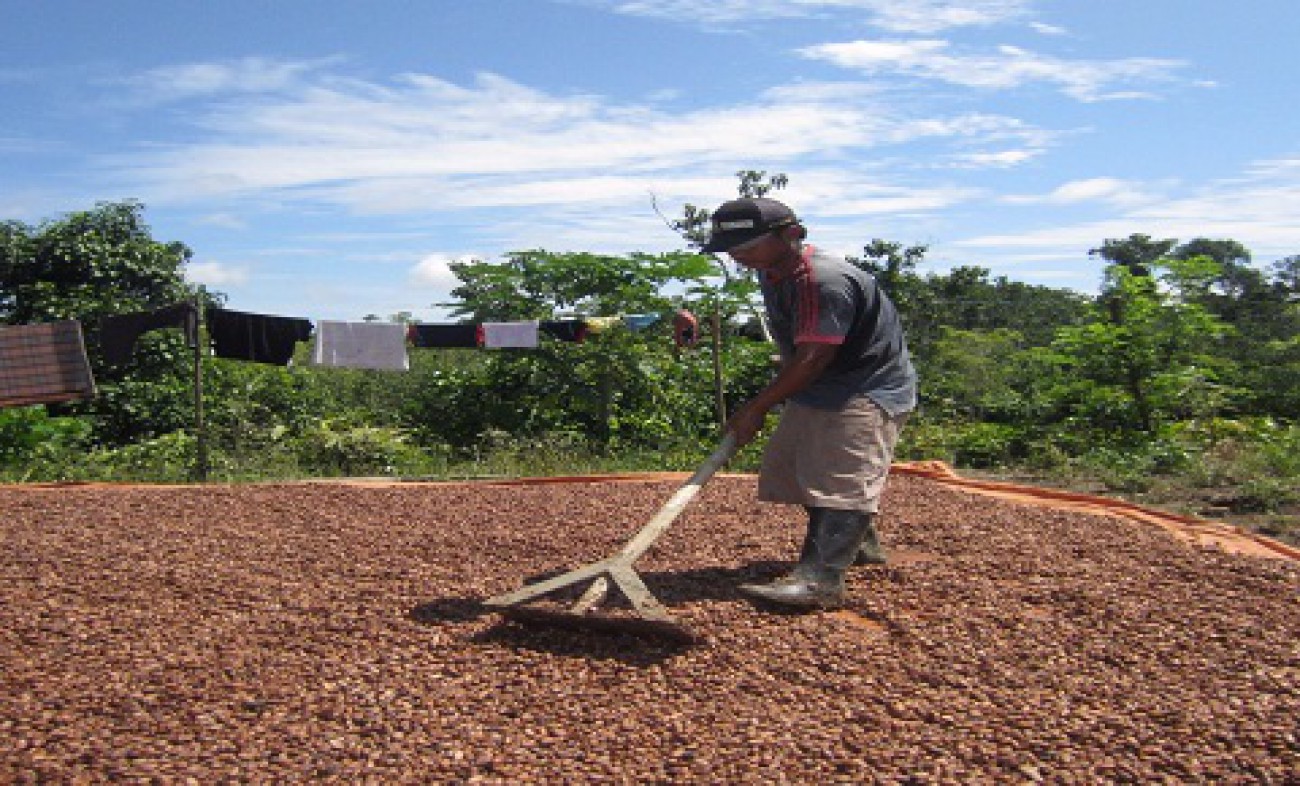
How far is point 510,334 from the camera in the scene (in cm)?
793

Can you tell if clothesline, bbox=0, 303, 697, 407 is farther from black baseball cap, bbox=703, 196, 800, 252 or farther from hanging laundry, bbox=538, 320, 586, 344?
black baseball cap, bbox=703, 196, 800, 252

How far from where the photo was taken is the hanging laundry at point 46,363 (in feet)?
24.0

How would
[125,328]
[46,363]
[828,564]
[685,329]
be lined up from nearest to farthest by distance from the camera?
[828,564] < [125,328] < [46,363] < [685,329]

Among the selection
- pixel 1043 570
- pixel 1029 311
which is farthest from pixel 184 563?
pixel 1029 311

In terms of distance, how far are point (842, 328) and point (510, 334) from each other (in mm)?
5195

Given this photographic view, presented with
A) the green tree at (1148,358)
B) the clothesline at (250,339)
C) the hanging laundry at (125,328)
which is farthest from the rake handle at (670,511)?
the green tree at (1148,358)

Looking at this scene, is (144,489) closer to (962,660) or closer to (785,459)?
(785,459)

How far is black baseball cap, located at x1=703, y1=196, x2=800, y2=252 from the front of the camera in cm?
299

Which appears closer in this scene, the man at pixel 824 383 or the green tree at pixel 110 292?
the man at pixel 824 383

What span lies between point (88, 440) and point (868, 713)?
24.9 feet

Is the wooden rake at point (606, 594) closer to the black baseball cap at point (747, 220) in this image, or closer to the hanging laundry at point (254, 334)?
the black baseball cap at point (747, 220)

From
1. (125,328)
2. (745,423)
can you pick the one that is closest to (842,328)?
(745,423)

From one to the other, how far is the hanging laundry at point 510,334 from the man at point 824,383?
4.79 m

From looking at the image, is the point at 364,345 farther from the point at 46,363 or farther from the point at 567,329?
the point at 46,363
